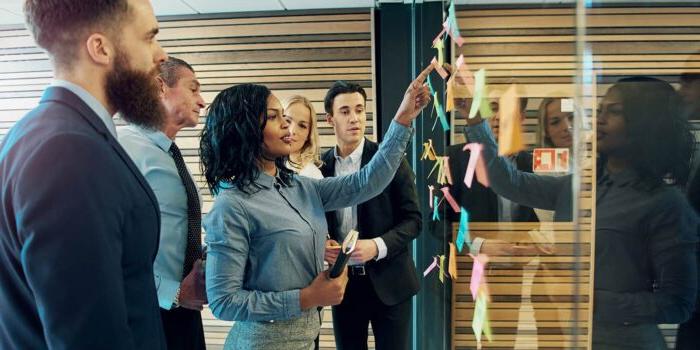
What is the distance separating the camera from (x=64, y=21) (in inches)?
40.2

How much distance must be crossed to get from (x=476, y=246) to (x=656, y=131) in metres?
0.81

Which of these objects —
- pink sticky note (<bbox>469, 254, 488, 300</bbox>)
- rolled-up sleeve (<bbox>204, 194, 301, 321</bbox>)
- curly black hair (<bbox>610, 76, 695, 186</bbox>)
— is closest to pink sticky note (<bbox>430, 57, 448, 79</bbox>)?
→ pink sticky note (<bbox>469, 254, 488, 300</bbox>)

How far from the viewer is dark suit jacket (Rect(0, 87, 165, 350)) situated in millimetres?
857

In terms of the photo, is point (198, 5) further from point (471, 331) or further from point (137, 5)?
point (471, 331)

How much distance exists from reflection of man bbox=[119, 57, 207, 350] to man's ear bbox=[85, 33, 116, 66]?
752mm

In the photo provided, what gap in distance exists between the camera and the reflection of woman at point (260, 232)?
4.98 feet

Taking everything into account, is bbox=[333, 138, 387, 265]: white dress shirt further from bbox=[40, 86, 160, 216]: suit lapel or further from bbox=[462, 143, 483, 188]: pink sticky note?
bbox=[40, 86, 160, 216]: suit lapel

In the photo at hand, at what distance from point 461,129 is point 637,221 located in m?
0.91

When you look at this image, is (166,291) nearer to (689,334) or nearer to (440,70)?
(440,70)

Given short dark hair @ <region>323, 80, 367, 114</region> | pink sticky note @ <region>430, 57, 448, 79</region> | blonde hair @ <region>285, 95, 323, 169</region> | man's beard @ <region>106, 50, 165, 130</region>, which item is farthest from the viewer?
blonde hair @ <region>285, 95, 323, 169</region>

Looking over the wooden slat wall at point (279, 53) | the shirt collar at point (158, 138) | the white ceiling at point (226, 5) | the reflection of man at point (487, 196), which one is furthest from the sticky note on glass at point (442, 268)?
the white ceiling at point (226, 5)

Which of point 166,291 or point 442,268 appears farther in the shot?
point 442,268

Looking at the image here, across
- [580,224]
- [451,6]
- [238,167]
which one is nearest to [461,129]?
[451,6]

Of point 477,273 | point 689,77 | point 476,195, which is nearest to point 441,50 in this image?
point 476,195
